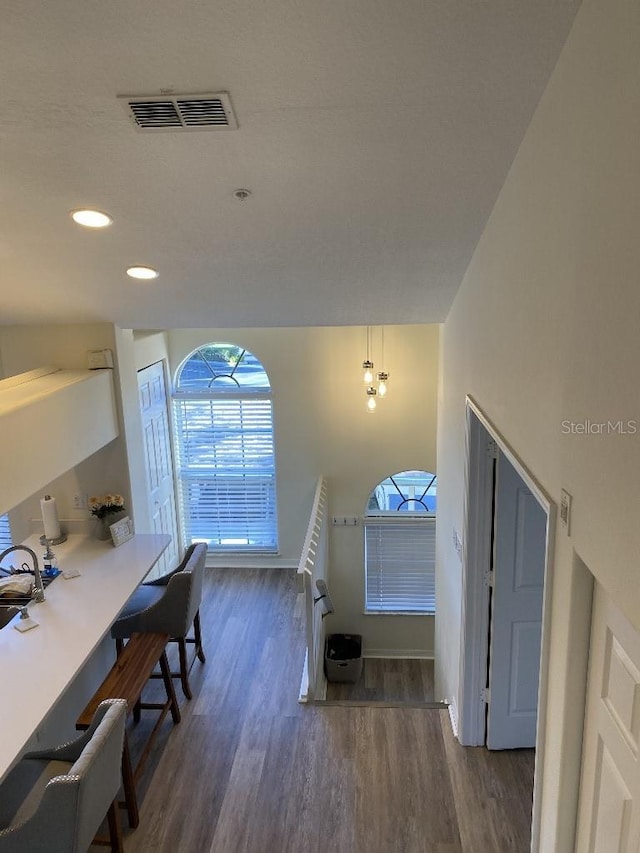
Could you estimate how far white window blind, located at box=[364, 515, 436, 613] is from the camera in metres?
6.56

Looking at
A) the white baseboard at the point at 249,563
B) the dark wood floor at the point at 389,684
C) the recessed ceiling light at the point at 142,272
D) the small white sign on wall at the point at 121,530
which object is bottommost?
the dark wood floor at the point at 389,684

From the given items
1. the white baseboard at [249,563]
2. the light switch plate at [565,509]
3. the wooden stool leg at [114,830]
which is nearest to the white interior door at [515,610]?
the light switch plate at [565,509]

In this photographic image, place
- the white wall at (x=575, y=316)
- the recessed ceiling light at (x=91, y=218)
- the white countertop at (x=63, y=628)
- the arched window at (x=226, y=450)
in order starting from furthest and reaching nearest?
the arched window at (x=226, y=450) < the white countertop at (x=63, y=628) < the recessed ceiling light at (x=91, y=218) < the white wall at (x=575, y=316)

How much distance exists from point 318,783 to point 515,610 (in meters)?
1.46

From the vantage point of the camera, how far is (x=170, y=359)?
21.2ft

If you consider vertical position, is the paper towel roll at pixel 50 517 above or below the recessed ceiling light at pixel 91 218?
below

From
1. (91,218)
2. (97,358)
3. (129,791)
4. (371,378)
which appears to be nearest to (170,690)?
(129,791)

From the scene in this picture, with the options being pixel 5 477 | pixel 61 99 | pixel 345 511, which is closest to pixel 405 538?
pixel 345 511

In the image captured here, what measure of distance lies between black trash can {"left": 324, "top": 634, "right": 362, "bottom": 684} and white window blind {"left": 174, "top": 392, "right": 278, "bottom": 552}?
1.29 metres

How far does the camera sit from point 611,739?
1643mm

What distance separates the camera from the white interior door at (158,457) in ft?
18.8

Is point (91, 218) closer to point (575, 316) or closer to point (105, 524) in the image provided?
point (575, 316)

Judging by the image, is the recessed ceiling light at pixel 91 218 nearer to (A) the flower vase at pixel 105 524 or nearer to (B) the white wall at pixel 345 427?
(A) the flower vase at pixel 105 524

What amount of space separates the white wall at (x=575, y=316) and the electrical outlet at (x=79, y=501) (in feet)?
10.9
